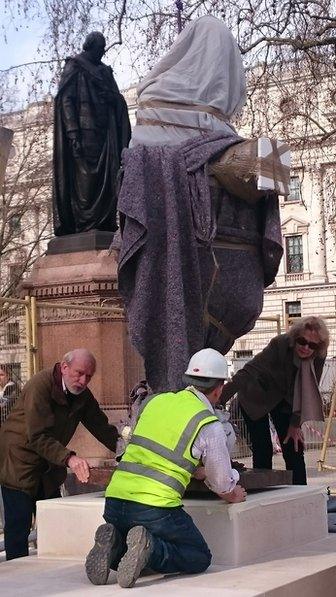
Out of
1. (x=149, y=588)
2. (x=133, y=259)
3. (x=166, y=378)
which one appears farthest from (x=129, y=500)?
(x=133, y=259)

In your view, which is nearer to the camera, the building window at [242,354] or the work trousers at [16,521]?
the work trousers at [16,521]

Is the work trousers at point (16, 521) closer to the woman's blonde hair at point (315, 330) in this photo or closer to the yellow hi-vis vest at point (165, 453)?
the yellow hi-vis vest at point (165, 453)

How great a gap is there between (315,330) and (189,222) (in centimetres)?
247

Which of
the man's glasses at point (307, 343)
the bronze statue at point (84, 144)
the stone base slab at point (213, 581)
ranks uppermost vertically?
the bronze statue at point (84, 144)

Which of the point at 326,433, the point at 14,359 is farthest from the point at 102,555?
the point at 326,433

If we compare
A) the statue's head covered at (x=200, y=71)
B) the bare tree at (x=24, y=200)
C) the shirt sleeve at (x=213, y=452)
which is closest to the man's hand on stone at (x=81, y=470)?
the shirt sleeve at (x=213, y=452)

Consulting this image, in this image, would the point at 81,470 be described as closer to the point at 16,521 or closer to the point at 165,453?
the point at 16,521

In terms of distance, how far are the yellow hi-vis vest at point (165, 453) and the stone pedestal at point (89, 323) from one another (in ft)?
19.4

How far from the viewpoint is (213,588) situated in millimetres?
4910

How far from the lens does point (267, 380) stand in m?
8.46

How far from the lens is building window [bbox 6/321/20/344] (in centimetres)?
1280

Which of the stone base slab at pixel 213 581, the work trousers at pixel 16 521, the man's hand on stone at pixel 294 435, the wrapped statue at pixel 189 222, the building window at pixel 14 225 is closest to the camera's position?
the stone base slab at pixel 213 581

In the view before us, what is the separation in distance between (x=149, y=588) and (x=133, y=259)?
1.72 meters

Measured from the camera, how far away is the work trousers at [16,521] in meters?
6.97
